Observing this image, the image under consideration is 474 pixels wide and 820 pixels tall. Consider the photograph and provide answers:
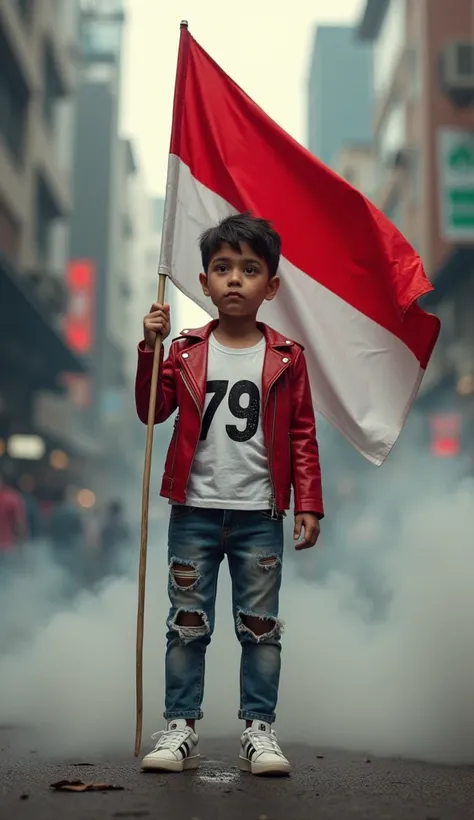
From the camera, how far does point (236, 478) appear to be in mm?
3301

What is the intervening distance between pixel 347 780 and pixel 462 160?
12506 millimetres

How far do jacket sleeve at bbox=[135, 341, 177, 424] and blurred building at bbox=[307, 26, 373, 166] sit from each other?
448 feet

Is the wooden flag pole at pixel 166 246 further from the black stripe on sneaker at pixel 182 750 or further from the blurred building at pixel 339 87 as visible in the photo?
the blurred building at pixel 339 87

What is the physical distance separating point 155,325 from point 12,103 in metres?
20.4

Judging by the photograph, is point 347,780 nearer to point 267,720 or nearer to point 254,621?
point 267,720

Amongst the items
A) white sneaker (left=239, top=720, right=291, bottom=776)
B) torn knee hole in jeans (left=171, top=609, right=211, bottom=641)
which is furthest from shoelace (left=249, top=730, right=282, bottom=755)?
torn knee hole in jeans (left=171, top=609, right=211, bottom=641)

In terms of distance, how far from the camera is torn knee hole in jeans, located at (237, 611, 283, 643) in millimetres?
3254

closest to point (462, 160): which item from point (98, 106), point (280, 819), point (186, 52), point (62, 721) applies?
point (186, 52)

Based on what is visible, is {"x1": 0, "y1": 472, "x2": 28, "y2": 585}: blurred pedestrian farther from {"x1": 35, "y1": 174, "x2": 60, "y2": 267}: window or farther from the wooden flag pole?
{"x1": 35, "y1": 174, "x2": 60, "y2": 267}: window

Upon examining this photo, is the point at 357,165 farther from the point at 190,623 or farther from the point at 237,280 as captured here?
the point at 190,623

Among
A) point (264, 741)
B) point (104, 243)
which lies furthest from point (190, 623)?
point (104, 243)

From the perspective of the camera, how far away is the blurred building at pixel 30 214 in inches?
795

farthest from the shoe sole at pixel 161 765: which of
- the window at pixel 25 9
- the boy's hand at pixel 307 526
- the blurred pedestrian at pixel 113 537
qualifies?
the window at pixel 25 9

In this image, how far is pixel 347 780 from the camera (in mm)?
2996
